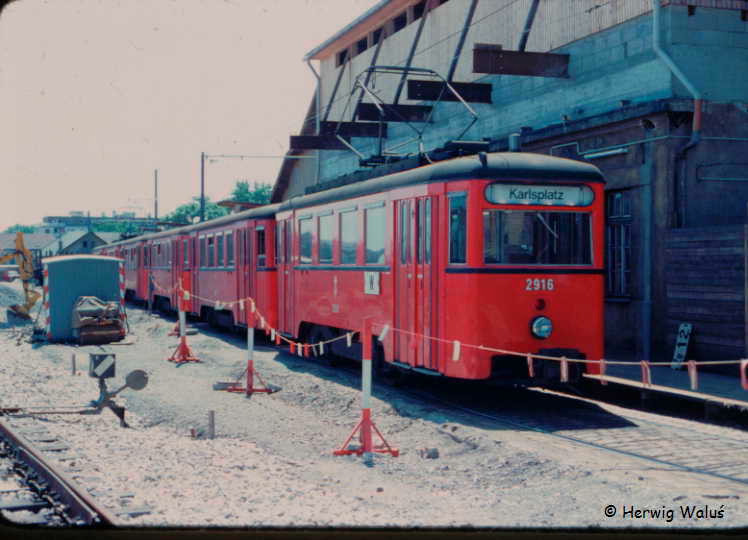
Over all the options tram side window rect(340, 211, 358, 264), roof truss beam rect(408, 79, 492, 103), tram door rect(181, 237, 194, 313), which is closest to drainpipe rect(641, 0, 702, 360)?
tram side window rect(340, 211, 358, 264)

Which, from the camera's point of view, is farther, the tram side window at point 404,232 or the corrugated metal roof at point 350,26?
the corrugated metal roof at point 350,26

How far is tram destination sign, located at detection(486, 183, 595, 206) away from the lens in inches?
392

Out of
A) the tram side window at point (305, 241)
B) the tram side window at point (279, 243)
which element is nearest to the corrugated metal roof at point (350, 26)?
the tram side window at point (279, 243)

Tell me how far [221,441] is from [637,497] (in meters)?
4.33

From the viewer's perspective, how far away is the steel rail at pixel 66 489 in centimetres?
579

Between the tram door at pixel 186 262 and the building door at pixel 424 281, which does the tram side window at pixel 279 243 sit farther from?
the tram door at pixel 186 262

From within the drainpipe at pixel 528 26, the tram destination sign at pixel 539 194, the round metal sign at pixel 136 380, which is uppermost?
the drainpipe at pixel 528 26

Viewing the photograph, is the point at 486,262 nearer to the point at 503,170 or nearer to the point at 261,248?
the point at 503,170

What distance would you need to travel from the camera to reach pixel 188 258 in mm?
25562

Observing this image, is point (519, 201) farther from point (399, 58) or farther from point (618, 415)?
point (399, 58)

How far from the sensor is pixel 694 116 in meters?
13.9

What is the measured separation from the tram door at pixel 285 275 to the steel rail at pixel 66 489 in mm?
7530

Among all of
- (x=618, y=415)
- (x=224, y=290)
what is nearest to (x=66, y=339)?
(x=224, y=290)

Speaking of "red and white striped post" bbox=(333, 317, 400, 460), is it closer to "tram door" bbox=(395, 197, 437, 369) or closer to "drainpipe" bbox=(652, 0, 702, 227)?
"tram door" bbox=(395, 197, 437, 369)
